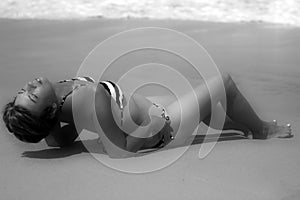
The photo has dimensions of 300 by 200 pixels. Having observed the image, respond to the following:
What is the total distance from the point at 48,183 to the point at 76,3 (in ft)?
17.0

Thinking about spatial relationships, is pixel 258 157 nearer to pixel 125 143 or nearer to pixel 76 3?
pixel 125 143

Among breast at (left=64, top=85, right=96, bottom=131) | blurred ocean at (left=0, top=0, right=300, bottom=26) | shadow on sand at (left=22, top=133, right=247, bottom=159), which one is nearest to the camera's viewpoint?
breast at (left=64, top=85, right=96, bottom=131)

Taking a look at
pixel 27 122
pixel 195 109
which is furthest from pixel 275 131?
pixel 27 122

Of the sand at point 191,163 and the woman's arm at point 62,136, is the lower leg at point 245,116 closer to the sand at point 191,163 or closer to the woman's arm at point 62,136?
the sand at point 191,163

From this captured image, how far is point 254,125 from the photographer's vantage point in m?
2.81

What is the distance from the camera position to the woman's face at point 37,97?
231 cm

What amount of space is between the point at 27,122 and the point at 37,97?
0.12m

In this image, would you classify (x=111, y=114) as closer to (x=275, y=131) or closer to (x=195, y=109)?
(x=195, y=109)

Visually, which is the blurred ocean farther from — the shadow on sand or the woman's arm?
the woman's arm

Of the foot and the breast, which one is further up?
the breast

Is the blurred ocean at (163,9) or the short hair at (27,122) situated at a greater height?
the blurred ocean at (163,9)

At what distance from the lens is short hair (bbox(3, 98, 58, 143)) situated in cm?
230

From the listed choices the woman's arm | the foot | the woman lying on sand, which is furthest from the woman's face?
the foot

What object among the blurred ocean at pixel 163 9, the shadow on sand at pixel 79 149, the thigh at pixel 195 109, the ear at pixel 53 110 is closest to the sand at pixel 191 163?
the shadow on sand at pixel 79 149
